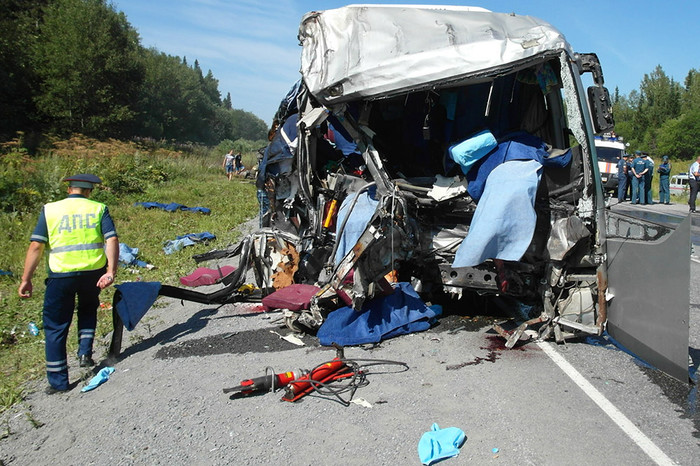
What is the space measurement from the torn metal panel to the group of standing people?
49.6 ft

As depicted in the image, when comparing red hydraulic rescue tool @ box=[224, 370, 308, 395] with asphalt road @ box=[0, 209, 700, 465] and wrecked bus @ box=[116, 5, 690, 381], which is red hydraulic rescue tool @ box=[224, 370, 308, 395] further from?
wrecked bus @ box=[116, 5, 690, 381]

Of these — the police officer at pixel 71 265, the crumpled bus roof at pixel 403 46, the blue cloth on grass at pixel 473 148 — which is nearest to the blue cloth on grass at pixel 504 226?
the blue cloth on grass at pixel 473 148

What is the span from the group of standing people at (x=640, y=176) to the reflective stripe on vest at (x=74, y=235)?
56.4 feet

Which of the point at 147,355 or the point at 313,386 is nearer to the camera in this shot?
the point at 313,386

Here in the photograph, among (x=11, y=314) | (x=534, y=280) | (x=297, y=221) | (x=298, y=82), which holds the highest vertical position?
(x=298, y=82)

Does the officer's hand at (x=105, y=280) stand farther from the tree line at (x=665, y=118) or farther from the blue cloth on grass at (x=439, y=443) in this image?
the tree line at (x=665, y=118)

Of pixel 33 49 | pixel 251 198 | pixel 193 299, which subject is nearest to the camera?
pixel 193 299

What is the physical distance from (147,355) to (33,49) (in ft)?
99.6

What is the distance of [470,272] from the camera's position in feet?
15.9

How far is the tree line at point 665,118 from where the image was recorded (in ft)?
152

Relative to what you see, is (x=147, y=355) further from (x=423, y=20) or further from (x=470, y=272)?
(x=423, y=20)

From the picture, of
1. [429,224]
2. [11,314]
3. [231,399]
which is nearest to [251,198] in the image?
[11,314]

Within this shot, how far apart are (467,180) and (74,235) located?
11.4 feet

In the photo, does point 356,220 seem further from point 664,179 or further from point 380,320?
point 664,179
